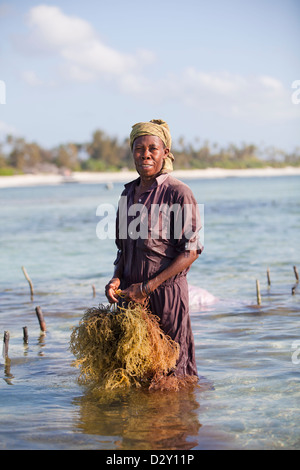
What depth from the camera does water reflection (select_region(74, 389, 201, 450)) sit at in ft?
12.8

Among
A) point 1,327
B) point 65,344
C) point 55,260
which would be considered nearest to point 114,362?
point 65,344

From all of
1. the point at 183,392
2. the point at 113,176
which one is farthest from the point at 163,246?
the point at 113,176

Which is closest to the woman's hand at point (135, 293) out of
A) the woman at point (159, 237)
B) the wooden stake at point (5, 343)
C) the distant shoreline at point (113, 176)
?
the woman at point (159, 237)

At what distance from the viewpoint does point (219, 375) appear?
211 inches

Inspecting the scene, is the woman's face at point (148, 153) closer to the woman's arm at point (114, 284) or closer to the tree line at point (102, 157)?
the woman's arm at point (114, 284)

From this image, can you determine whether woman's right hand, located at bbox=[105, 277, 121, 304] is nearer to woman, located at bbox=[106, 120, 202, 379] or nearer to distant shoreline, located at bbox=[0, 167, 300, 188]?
woman, located at bbox=[106, 120, 202, 379]

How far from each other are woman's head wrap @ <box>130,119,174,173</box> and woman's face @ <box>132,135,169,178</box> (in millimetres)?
31

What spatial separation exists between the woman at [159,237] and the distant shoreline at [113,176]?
7536 cm

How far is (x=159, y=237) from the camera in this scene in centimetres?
414

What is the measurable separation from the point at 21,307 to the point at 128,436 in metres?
5.35

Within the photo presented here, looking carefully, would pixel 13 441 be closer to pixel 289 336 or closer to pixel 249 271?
pixel 289 336

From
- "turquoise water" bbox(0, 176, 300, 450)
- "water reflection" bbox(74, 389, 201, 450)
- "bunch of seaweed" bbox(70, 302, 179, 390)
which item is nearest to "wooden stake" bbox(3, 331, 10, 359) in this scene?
"turquoise water" bbox(0, 176, 300, 450)

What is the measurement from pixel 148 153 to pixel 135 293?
0.96m

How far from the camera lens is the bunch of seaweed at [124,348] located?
4.10m
